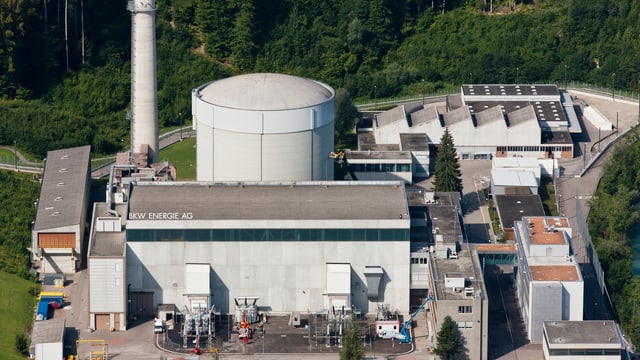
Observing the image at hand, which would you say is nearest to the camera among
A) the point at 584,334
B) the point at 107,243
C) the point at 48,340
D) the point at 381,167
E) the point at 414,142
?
the point at 584,334

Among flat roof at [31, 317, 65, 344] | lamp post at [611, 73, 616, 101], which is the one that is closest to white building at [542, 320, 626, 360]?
flat roof at [31, 317, 65, 344]

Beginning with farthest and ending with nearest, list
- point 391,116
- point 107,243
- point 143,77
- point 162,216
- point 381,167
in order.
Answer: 1. point 391,116
2. point 381,167
3. point 143,77
4. point 107,243
5. point 162,216

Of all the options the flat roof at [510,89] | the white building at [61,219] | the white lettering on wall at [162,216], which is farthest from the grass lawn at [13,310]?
the flat roof at [510,89]

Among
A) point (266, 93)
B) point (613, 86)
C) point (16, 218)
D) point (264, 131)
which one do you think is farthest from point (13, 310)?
point (613, 86)

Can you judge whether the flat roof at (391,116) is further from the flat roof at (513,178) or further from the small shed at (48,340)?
the small shed at (48,340)

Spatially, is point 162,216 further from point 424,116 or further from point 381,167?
point 424,116

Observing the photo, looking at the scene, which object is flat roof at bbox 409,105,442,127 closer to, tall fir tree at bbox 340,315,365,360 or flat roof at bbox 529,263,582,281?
flat roof at bbox 529,263,582,281

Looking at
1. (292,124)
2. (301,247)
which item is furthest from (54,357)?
(292,124)

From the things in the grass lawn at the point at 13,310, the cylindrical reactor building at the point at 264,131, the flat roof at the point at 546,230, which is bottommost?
the grass lawn at the point at 13,310
